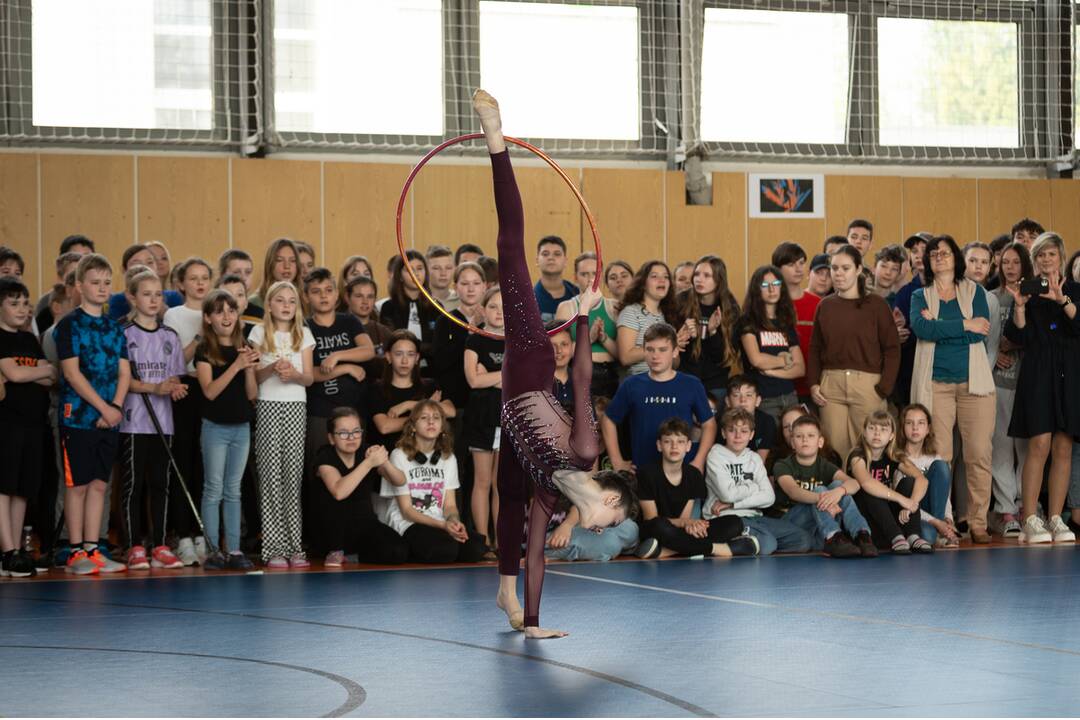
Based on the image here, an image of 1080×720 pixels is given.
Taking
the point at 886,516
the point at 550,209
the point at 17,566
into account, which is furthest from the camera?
the point at 550,209

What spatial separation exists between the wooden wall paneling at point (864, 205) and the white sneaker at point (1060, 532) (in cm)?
472

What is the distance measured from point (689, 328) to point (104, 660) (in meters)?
5.11

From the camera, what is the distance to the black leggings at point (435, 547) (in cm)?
839

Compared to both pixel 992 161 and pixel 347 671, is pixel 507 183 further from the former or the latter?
pixel 992 161

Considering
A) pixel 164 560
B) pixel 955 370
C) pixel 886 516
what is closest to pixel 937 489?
pixel 886 516

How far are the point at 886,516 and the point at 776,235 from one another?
5092 millimetres

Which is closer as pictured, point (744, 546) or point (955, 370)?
point (744, 546)

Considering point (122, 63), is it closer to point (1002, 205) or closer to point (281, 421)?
point (281, 421)

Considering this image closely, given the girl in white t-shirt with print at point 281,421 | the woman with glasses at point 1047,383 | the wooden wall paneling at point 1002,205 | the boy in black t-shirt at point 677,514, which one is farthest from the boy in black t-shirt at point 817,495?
the wooden wall paneling at point 1002,205

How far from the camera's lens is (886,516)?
872cm

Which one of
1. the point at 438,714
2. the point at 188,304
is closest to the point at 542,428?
the point at 438,714

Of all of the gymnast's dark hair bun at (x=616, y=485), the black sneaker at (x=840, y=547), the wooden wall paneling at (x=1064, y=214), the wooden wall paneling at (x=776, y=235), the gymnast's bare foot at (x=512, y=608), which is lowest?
the black sneaker at (x=840, y=547)

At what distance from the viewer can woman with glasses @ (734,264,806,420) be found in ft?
30.5

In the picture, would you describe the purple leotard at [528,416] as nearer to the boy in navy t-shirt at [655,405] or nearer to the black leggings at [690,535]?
the black leggings at [690,535]
